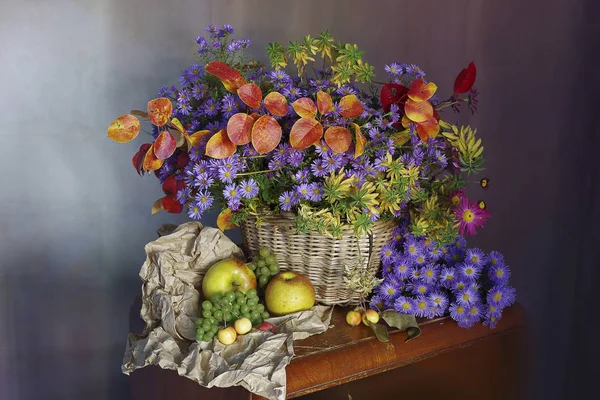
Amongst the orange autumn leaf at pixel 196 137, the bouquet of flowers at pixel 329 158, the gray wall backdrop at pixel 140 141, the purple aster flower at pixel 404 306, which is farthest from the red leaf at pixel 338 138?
the gray wall backdrop at pixel 140 141

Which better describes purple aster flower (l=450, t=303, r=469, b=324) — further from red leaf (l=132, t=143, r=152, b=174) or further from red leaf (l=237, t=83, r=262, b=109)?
red leaf (l=132, t=143, r=152, b=174)

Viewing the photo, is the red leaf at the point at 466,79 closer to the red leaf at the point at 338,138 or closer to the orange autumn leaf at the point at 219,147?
the red leaf at the point at 338,138

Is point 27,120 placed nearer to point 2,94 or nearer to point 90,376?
point 2,94

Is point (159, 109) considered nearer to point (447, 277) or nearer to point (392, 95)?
point (392, 95)

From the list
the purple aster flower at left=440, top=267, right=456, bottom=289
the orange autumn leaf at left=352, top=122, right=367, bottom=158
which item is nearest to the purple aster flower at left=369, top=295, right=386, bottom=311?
the purple aster flower at left=440, top=267, right=456, bottom=289

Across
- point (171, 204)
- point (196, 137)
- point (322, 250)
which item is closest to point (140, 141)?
point (171, 204)

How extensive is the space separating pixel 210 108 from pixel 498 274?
0.66 metres

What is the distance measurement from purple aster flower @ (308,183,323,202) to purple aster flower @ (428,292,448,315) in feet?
1.07

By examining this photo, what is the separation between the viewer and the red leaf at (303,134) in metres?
1.04

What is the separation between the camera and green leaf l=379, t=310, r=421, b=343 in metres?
1.15

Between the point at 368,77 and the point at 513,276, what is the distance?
2.59 ft

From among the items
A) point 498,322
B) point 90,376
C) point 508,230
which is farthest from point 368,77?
point 90,376

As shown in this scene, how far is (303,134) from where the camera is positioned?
104 centimetres

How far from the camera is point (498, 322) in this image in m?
1.24
